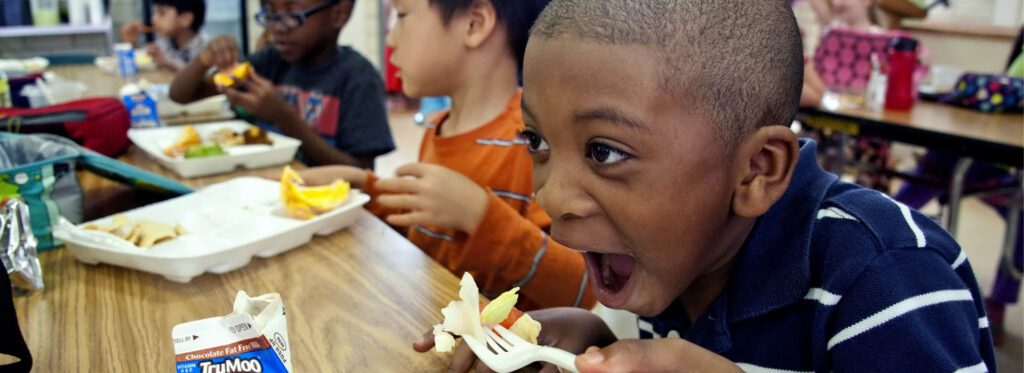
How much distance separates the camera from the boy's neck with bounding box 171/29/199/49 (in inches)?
168

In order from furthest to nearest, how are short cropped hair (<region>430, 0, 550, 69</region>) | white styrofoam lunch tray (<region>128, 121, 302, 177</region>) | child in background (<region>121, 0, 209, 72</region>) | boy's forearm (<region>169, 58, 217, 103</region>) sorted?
child in background (<region>121, 0, 209, 72</region>), boy's forearm (<region>169, 58, 217, 103</region>), white styrofoam lunch tray (<region>128, 121, 302, 177</region>), short cropped hair (<region>430, 0, 550, 69</region>)

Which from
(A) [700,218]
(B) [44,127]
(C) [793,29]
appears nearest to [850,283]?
(A) [700,218]

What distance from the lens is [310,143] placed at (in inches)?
83.7

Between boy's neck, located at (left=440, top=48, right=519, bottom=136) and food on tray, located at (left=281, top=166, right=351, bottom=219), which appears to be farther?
boy's neck, located at (left=440, top=48, right=519, bottom=136)

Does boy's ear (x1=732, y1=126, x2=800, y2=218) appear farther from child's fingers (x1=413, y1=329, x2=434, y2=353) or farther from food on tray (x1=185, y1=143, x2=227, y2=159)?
food on tray (x1=185, y1=143, x2=227, y2=159)

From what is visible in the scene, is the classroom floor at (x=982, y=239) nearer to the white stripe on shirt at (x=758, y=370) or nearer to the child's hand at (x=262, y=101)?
the white stripe on shirt at (x=758, y=370)

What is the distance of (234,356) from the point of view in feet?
2.14

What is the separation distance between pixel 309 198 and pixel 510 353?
0.67m

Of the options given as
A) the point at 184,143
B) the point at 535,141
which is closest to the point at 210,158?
the point at 184,143

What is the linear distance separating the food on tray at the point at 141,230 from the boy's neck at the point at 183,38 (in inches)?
136

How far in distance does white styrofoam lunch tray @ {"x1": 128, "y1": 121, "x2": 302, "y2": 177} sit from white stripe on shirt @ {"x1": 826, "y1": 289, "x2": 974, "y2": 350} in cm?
139

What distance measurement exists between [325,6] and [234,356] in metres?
1.79

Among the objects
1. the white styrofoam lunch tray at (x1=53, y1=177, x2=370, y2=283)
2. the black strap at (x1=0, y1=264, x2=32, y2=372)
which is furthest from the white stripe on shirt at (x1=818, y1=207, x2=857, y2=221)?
the black strap at (x1=0, y1=264, x2=32, y2=372)

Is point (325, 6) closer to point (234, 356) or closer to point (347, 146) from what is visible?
point (347, 146)
